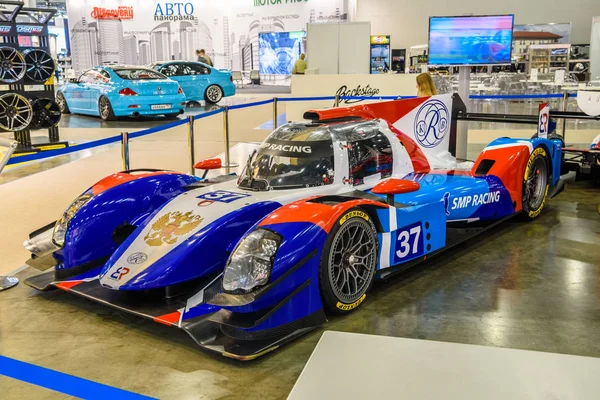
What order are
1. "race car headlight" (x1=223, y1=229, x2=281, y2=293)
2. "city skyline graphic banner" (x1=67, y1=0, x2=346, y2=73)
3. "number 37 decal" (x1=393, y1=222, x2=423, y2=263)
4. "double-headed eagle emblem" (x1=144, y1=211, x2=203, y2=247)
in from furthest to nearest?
"city skyline graphic banner" (x1=67, y1=0, x2=346, y2=73) → "number 37 decal" (x1=393, y1=222, x2=423, y2=263) → "double-headed eagle emblem" (x1=144, y1=211, x2=203, y2=247) → "race car headlight" (x1=223, y1=229, x2=281, y2=293)

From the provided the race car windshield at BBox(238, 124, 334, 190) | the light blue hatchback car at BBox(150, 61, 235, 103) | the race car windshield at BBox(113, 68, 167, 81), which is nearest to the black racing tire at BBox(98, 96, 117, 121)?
the race car windshield at BBox(113, 68, 167, 81)

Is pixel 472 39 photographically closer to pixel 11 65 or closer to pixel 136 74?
pixel 11 65

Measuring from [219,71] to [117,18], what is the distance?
9.14 m

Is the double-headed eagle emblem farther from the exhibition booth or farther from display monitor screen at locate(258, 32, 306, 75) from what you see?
display monitor screen at locate(258, 32, 306, 75)

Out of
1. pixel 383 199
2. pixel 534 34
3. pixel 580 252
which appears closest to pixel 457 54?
pixel 580 252

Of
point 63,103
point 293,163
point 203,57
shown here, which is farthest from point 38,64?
point 203,57

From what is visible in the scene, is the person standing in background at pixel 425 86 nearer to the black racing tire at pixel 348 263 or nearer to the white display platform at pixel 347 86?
the black racing tire at pixel 348 263

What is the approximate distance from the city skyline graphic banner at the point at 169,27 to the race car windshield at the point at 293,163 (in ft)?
66.8

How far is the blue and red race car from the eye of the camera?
351 cm

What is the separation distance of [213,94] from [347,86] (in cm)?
647

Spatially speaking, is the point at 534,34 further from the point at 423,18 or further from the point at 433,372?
the point at 433,372

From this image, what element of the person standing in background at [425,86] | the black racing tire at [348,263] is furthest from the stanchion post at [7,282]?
the person standing in background at [425,86]

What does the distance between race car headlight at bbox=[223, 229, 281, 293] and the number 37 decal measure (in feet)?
3.55

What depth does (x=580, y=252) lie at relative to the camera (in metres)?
5.21
